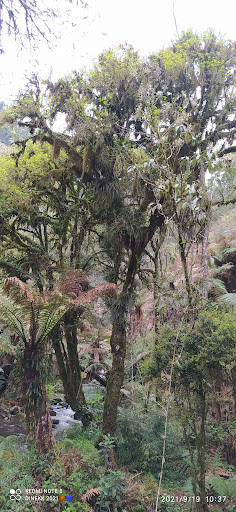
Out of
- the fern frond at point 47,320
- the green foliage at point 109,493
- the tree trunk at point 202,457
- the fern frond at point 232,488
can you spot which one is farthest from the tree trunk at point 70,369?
the tree trunk at point 202,457

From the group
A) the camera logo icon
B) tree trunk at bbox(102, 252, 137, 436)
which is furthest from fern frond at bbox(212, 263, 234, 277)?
the camera logo icon

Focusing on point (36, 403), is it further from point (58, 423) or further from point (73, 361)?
point (58, 423)

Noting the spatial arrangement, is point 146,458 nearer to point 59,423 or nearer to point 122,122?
point 59,423

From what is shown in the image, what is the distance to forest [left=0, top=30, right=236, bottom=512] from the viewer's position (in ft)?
10.1

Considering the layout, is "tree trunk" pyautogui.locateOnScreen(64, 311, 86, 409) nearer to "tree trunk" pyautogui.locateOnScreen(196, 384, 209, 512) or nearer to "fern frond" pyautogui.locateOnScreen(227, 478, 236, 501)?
→ "fern frond" pyautogui.locateOnScreen(227, 478, 236, 501)

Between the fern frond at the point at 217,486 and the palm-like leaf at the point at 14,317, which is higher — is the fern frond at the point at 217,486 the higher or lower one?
the lower one

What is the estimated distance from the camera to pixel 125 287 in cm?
480

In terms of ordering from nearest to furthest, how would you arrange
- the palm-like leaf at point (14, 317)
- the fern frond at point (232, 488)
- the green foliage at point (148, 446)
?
1. the fern frond at point (232, 488)
2. the palm-like leaf at point (14, 317)
3. the green foliage at point (148, 446)

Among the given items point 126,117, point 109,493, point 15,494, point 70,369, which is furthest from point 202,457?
point 126,117

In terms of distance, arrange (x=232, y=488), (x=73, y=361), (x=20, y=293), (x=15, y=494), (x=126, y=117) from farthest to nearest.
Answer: (x=73, y=361), (x=126, y=117), (x=20, y=293), (x=232, y=488), (x=15, y=494)

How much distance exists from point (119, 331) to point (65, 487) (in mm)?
2049

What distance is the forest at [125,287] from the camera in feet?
10.1

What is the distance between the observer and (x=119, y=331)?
473cm

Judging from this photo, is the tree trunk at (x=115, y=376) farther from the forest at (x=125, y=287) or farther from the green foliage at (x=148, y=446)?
the green foliage at (x=148, y=446)
